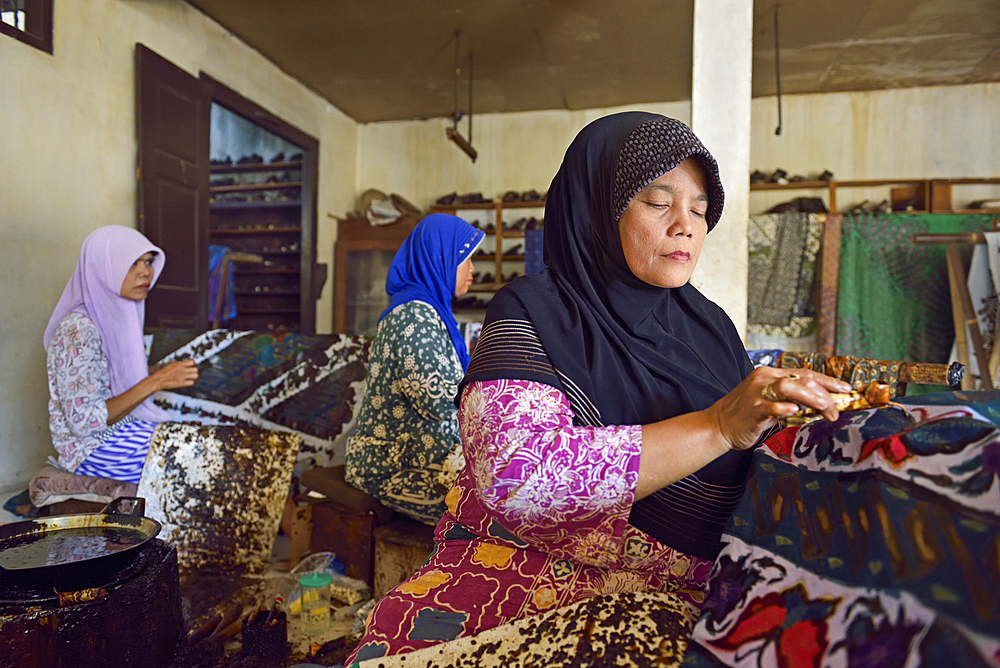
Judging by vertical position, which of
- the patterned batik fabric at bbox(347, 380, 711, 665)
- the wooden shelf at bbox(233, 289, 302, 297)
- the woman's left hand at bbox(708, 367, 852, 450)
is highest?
the wooden shelf at bbox(233, 289, 302, 297)

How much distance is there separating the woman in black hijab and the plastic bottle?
3.78 feet

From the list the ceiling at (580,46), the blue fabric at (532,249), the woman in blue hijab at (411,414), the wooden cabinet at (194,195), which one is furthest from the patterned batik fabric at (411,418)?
the blue fabric at (532,249)

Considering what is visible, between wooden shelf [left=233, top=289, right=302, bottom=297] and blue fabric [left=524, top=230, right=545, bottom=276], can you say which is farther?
wooden shelf [left=233, top=289, right=302, bottom=297]

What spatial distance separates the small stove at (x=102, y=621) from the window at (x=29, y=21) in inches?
119

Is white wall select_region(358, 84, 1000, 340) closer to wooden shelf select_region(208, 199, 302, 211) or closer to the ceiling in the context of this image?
the ceiling

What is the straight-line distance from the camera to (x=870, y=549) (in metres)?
0.70

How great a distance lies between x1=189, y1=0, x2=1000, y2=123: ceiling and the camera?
171 inches

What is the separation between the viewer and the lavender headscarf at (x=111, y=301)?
277 centimetres

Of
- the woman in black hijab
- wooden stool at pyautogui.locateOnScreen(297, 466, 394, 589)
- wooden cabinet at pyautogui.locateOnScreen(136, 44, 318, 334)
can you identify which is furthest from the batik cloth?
the woman in black hijab

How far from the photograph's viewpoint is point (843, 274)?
4.71 metres

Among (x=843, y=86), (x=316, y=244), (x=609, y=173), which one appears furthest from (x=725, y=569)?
(x=843, y=86)

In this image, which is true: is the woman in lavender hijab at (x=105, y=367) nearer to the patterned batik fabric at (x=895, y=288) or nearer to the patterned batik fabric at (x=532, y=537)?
the patterned batik fabric at (x=532, y=537)

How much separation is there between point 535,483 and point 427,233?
183 centimetres

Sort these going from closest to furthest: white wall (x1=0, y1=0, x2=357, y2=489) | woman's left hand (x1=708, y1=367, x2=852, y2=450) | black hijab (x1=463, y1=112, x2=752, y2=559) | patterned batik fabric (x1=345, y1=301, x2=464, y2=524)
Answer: woman's left hand (x1=708, y1=367, x2=852, y2=450) → black hijab (x1=463, y1=112, x2=752, y2=559) → patterned batik fabric (x1=345, y1=301, x2=464, y2=524) → white wall (x1=0, y1=0, x2=357, y2=489)
